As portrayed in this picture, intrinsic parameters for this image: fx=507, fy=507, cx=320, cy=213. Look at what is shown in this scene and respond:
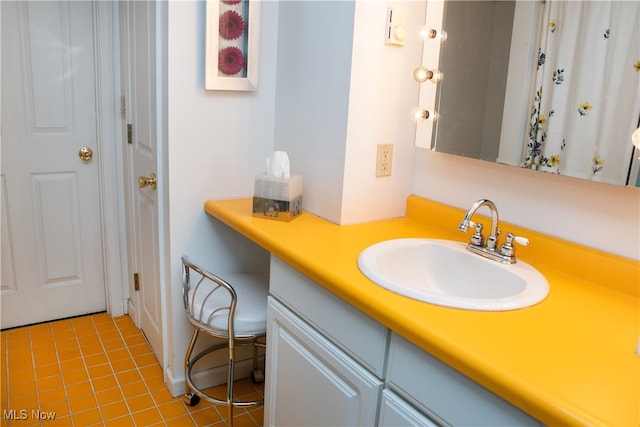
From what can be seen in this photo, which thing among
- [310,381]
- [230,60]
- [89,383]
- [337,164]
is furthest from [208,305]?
[230,60]

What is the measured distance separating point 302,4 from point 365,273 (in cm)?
104

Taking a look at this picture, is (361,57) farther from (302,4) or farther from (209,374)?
(209,374)

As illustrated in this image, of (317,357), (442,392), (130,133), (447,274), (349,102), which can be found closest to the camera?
(442,392)

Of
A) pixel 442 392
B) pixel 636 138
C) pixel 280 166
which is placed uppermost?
pixel 636 138

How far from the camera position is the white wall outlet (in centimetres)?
169

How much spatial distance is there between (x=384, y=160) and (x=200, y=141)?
673mm

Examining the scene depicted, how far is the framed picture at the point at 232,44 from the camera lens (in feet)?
5.72

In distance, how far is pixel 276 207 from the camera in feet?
5.49

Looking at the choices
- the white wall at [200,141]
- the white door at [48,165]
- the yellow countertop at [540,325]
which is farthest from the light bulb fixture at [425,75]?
the white door at [48,165]

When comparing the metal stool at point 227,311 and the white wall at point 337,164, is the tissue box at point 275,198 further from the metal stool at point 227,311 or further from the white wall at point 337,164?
the metal stool at point 227,311

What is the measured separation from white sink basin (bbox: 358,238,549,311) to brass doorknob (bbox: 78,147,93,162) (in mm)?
1685

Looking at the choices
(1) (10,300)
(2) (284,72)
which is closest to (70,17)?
(2) (284,72)

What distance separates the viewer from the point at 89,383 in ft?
6.93

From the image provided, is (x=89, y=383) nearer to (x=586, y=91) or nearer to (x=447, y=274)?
(x=447, y=274)
